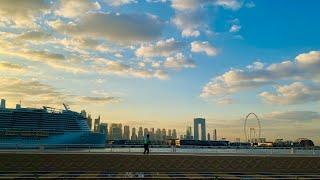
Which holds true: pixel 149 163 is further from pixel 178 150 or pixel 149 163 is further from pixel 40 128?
pixel 40 128

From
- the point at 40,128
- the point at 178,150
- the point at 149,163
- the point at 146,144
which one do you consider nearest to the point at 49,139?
the point at 40,128

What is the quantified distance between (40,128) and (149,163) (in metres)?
81.1

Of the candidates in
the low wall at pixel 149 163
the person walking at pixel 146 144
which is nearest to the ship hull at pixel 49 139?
the person walking at pixel 146 144

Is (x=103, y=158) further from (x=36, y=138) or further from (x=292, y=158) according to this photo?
(x=36, y=138)

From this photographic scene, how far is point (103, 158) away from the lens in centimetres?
2556

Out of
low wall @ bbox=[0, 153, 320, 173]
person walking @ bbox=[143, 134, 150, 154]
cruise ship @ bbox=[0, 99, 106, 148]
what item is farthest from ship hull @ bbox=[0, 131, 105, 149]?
low wall @ bbox=[0, 153, 320, 173]

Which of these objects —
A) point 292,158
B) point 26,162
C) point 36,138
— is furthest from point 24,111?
point 292,158

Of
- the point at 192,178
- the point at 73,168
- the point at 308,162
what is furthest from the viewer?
the point at 308,162

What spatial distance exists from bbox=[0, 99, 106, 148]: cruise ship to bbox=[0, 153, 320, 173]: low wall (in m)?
70.5

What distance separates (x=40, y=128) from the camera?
3927 inches

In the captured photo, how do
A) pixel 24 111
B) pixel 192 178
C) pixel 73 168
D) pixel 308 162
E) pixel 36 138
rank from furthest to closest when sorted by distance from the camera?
pixel 24 111
pixel 36 138
pixel 308 162
pixel 73 168
pixel 192 178

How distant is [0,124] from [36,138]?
12.0 m

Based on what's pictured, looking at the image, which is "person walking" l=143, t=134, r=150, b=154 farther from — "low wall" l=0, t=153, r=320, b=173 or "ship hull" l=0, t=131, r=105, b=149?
"ship hull" l=0, t=131, r=105, b=149

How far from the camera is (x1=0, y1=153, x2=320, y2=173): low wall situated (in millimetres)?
24531
